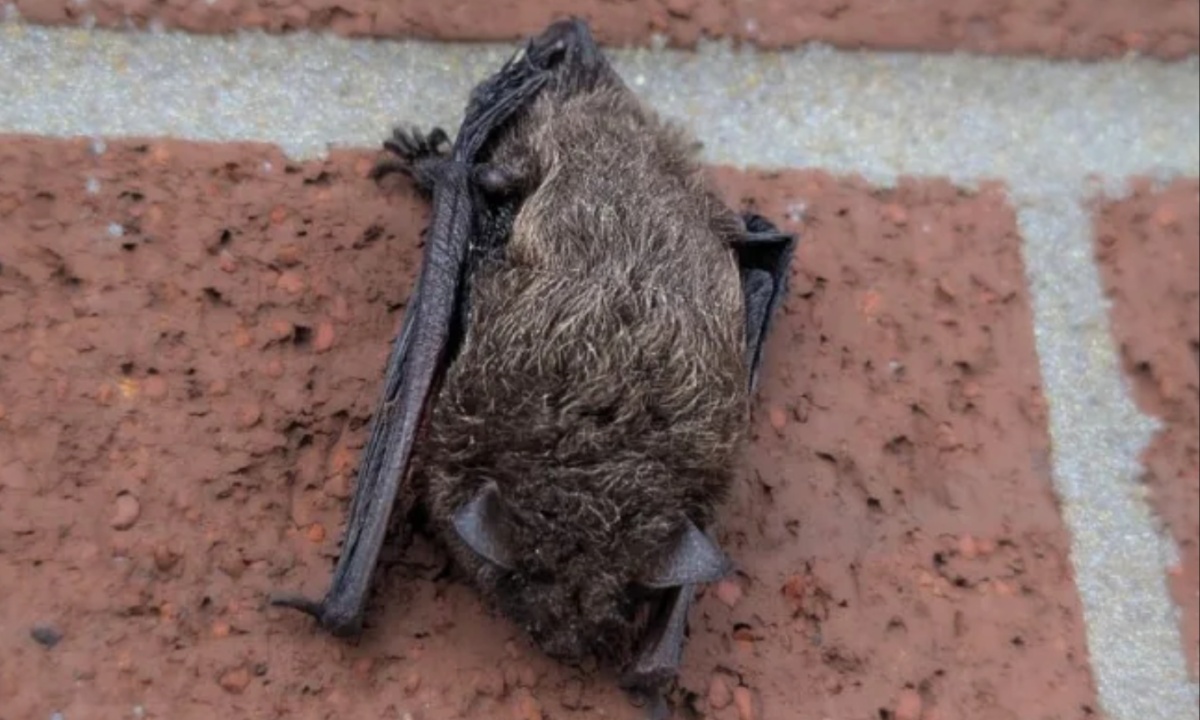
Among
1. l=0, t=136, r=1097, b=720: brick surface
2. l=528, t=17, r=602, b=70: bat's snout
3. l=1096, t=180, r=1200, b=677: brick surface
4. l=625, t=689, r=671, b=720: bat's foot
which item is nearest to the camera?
l=0, t=136, r=1097, b=720: brick surface

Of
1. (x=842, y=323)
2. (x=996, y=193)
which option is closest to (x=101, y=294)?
(x=842, y=323)

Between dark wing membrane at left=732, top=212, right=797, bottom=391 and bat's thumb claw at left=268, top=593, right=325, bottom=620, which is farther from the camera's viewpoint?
dark wing membrane at left=732, top=212, right=797, bottom=391

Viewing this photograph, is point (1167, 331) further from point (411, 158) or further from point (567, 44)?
point (411, 158)

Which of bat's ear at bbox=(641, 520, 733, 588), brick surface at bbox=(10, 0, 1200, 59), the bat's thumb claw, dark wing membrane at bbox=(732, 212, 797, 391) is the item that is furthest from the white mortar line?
the bat's thumb claw

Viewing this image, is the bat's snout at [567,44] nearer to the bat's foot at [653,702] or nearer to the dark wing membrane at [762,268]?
the dark wing membrane at [762,268]

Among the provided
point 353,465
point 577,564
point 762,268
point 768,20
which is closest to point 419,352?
point 353,465

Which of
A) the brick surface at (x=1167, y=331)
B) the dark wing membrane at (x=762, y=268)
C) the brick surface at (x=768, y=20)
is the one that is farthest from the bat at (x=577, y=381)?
the brick surface at (x=1167, y=331)

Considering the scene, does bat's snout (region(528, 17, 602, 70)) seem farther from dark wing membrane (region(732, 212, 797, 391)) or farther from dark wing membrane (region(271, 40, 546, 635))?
dark wing membrane (region(732, 212, 797, 391))

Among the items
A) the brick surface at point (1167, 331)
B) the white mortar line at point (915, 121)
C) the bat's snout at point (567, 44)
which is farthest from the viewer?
the bat's snout at point (567, 44)
